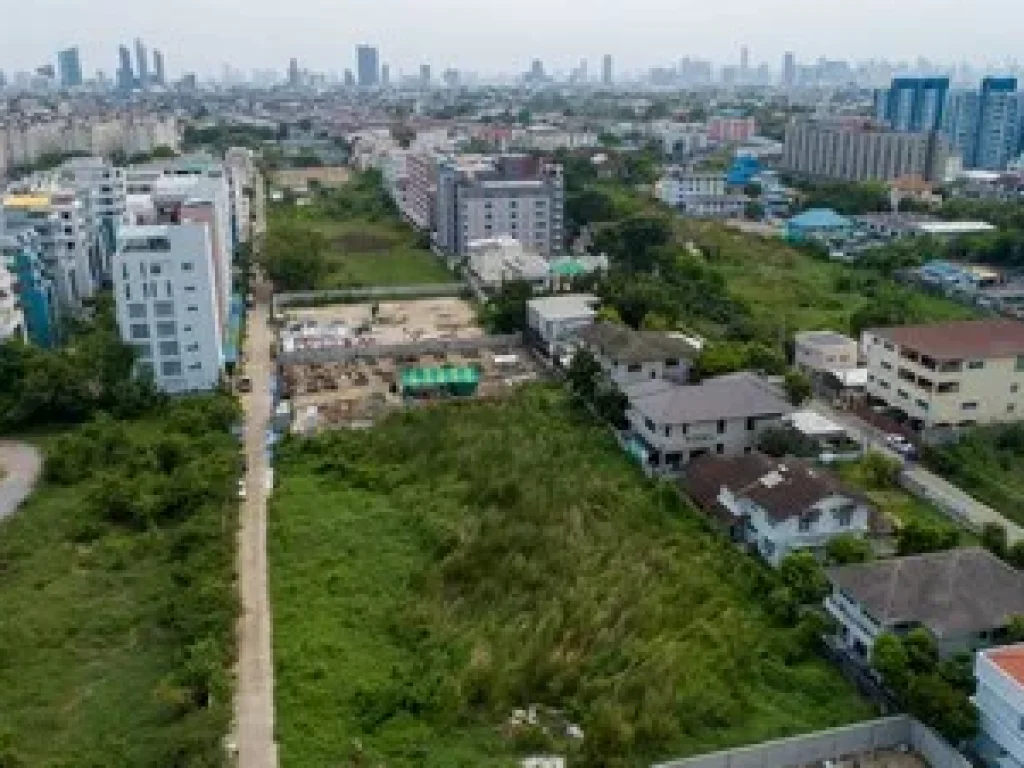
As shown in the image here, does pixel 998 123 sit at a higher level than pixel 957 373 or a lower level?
higher

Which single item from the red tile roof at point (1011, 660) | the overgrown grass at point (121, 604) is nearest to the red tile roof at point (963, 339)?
the red tile roof at point (1011, 660)

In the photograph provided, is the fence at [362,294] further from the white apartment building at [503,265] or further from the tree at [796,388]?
the tree at [796,388]

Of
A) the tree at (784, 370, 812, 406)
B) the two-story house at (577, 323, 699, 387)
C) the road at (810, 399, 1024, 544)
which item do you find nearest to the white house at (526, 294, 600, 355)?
the two-story house at (577, 323, 699, 387)

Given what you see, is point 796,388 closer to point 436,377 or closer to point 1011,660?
point 436,377

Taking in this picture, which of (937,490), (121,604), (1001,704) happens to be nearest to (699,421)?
(937,490)

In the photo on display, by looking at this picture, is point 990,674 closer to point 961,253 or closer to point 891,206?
point 961,253

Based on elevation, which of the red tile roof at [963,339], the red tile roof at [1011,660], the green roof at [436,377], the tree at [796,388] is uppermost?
the red tile roof at [963,339]
